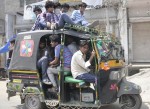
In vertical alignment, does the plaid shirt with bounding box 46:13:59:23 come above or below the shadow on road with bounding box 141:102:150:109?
above

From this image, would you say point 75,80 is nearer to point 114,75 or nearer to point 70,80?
point 70,80

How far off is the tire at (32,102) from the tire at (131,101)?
221 cm

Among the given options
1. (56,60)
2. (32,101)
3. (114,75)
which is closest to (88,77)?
(114,75)

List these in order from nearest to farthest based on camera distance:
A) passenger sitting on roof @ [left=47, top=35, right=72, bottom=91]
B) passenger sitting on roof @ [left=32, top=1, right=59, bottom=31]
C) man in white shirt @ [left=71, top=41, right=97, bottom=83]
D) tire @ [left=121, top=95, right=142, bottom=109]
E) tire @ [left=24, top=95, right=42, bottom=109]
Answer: man in white shirt @ [left=71, top=41, right=97, bottom=83], tire @ [left=121, top=95, right=142, bottom=109], passenger sitting on roof @ [left=47, top=35, right=72, bottom=91], tire @ [left=24, top=95, right=42, bottom=109], passenger sitting on roof @ [left=32, top=1, right=59, bottom=31]

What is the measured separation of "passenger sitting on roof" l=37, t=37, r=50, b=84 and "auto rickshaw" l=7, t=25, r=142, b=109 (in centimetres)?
13

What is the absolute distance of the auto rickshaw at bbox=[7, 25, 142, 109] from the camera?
7.83m

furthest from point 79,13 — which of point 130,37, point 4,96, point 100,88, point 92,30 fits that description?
point 130,37

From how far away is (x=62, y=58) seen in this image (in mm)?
8289

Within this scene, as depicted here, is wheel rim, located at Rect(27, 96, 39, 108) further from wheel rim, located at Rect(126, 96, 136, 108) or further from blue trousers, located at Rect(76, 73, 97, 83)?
wheel rim, located at Rect(126, 96, 136, 108)

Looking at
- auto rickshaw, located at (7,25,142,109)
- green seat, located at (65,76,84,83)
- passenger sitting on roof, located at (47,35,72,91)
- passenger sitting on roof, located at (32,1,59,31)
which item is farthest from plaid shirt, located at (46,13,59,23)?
green seat, located at (65,76,84,83)

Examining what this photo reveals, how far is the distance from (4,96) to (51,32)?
458cm

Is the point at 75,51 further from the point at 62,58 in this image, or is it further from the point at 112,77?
the point at 112,77

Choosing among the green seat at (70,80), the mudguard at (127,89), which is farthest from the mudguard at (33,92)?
the mudguard at (127,89)

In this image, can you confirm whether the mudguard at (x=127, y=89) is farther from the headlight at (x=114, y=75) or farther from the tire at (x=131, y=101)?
the headlight at (x=114, y=75)
